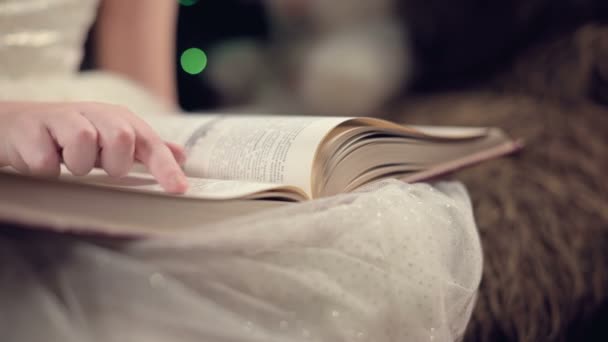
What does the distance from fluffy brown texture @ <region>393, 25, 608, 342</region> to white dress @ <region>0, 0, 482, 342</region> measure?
18 centimetres

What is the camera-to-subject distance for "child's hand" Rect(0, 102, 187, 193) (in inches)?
11.3

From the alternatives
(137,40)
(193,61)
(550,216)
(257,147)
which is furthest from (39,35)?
(193,61)

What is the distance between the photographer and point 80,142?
0.28 m

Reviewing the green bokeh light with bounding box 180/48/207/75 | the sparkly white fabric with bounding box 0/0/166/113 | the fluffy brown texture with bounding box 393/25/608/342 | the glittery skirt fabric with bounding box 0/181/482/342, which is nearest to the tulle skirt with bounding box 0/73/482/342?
the glittery skirt fabric with bounding box 0/181/482/342

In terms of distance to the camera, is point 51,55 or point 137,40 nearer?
point 51,55

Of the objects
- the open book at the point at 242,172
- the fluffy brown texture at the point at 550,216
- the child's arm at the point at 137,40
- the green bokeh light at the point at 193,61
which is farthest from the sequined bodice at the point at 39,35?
the green bokeh light at the point at 193,61

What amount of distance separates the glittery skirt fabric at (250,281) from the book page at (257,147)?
2.3 inches

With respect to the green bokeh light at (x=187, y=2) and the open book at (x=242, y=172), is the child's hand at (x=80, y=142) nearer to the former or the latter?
the open book at (x=242, y=172)

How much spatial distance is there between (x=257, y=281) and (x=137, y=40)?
2.49 feet

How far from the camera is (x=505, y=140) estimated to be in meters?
0.62

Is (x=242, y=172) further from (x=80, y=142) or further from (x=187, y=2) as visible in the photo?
(x=187, y=2)

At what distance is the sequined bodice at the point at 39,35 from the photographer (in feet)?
2.17

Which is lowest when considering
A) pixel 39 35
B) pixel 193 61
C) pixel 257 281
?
pixel 193 61

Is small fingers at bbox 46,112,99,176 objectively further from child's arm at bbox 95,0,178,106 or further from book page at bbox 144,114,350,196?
child's arm at bbox 95,0,178,106
